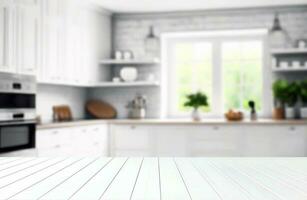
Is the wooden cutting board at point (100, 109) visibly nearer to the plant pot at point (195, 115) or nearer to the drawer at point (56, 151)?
the plant pot at point (195, 115)

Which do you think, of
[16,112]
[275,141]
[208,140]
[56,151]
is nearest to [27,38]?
[16,112]

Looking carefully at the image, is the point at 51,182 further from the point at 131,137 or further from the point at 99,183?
the point at 131,137

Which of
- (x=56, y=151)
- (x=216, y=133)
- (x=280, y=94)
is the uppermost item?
(x=280, y=94)

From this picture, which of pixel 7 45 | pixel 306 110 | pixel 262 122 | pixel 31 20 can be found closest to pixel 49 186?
pixel 7 45

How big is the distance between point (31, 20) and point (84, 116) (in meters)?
2.24

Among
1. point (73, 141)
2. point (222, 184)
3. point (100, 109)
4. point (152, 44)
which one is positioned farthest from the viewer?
point (100, 109)

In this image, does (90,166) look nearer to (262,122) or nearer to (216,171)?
(216,171)

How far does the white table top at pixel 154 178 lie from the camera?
1.10m

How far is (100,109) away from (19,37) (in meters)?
2.30

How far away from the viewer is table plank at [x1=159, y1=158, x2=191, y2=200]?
1.08 meters

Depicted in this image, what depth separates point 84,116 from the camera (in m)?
6.32

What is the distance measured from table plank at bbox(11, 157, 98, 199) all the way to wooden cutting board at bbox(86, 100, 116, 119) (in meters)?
→ 4.43

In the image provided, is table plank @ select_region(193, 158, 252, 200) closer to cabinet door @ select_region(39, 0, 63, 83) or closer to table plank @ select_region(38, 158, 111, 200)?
table plank @ select_region(38, 158, 111, 200)

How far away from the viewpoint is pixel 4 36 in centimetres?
386
